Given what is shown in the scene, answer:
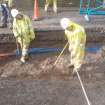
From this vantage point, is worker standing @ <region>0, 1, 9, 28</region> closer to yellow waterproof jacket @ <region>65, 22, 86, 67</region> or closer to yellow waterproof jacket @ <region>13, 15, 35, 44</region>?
yellow waterproof jacket @ <region>13, 15, 35, 44</region>

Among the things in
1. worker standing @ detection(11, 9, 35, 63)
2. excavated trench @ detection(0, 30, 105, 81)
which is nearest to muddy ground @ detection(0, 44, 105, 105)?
excavated trench @ detection(0, 30, 105, 81)

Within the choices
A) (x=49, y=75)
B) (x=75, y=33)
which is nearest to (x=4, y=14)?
(x=49, y=75)

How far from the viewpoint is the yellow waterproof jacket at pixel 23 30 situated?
49.2 feet

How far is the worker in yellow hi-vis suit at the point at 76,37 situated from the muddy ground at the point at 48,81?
69 centimetres

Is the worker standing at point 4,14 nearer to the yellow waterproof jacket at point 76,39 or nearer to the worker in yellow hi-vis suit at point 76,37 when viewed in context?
the worker in yellow hi-vis suit at point 76,37

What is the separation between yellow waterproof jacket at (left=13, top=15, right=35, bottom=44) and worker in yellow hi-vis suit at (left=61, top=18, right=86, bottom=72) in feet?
4.55

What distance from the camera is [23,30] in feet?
49.5

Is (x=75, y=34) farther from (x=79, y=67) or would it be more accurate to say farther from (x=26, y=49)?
(x=26, y=49)

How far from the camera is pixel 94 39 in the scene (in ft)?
55.0

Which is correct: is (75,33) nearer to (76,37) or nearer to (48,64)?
(76,37)

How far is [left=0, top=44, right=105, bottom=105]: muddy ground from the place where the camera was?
13031mm

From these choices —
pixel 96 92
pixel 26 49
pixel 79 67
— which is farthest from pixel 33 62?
pixel 96 92

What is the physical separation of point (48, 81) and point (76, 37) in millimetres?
1562

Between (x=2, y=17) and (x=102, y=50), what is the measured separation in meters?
3.67
